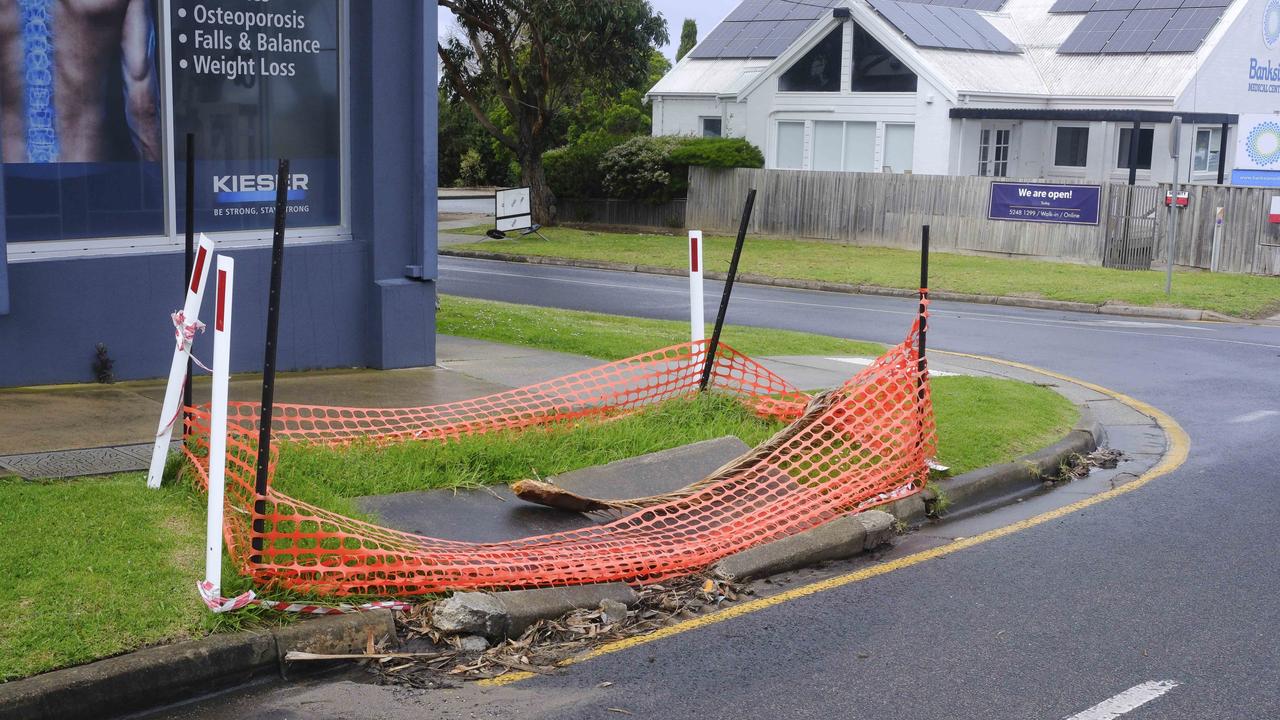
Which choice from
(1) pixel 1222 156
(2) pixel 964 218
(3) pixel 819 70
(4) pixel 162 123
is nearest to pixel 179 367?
(4) pixel 162 123

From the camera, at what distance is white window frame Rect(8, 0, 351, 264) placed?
9.95 m

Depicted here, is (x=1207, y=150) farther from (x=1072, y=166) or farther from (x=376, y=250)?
(x=376, y=250)

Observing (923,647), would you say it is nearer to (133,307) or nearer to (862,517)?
(862,517)

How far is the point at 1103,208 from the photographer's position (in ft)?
90.5

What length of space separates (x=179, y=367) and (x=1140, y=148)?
110ft

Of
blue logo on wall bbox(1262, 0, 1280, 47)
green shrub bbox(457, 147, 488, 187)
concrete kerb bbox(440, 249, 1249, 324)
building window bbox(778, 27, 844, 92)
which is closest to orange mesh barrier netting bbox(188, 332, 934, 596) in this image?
concrete kerb bbox(440, 249, 1249, 324)

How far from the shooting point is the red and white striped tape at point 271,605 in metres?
5.59

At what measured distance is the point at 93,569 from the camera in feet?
19.1

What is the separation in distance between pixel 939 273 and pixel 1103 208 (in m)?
4.47

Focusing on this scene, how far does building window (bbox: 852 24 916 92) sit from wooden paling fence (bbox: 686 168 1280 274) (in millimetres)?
4061

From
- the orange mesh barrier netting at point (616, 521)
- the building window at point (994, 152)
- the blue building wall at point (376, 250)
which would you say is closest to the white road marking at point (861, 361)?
the orange mesh barrier netting at point (616, 521)

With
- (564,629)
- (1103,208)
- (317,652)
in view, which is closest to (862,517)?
(564,629)

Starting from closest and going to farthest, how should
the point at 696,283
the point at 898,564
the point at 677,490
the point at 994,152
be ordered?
1. the point at 898,564
2. the point at 677,490
3. the point at 696,283
4. the point at 994,152

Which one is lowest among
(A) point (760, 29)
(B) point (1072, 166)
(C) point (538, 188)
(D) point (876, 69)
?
(C) point (538, 188)
